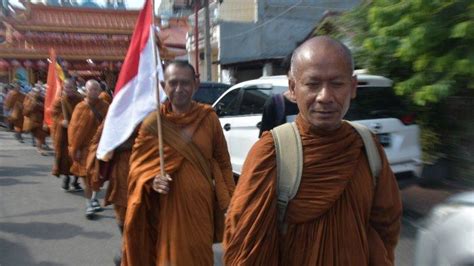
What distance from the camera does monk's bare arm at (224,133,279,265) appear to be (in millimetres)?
1731

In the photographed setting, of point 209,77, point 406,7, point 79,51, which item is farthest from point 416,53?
point 79,51

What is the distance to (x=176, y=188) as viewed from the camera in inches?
132

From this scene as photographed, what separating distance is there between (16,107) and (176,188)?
13.6 m

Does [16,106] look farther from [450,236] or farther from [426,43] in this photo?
[450,236]

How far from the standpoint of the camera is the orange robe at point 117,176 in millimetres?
4461

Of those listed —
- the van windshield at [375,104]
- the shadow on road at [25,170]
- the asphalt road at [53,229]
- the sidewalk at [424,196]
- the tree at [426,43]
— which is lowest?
the shadow on road at [25,170]

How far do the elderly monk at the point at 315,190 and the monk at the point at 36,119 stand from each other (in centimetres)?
1155

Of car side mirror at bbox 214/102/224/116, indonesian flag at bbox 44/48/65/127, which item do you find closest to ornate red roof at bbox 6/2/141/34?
indonesian flag at bbox 44/48/65/127

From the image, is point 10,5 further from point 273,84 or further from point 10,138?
point 273,84

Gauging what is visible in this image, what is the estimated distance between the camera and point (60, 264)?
4.88 meters

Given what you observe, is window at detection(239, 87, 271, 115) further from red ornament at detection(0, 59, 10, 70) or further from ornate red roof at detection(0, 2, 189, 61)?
red ornament at detection(0, 59, 10, 70)

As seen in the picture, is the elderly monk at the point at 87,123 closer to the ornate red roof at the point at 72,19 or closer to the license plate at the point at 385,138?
the license plate at the point at 385,138

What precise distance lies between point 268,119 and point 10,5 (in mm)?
26322

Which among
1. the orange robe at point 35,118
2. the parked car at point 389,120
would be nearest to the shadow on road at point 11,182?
the orange robe at point 35,118
